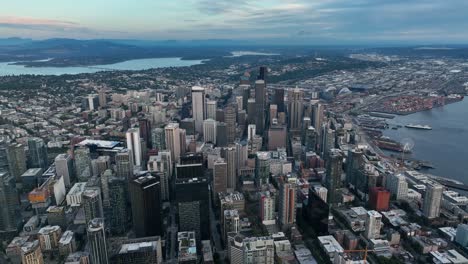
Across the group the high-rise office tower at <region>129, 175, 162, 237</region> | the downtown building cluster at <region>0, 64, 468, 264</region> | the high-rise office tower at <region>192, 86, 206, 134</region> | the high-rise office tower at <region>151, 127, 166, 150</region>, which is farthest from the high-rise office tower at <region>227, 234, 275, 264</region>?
the high-rise office tower at <region>192, 86, 206, 134</region>

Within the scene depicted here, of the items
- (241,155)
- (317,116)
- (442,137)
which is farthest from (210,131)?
(442,137)

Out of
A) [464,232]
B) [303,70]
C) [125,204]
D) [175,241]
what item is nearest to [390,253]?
[464,232]

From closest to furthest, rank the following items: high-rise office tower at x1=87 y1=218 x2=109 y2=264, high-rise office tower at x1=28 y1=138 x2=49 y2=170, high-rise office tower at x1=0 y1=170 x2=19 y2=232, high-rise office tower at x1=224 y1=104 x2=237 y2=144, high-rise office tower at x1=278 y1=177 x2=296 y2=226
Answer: high-rise office tower at x1=87 y1=218 x2=109 y2=264 → high-rise office tower at x1=0 y1=170 x2=19 y2=232 → high-rise office tower at x1=278 y1=177 x2=296 y2=226 → high-rise office tower at x1=28 y1=138 x2=49 y2=170 → high-rise office tower at x1=224 y1=104 x2=237 y2=144

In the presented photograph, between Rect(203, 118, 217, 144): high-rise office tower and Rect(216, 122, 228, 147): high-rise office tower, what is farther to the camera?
Rect(203, 118, 217, 144): high-rise office tower

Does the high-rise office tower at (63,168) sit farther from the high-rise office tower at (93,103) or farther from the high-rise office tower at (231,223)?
the high-rise office tower at (93,103)

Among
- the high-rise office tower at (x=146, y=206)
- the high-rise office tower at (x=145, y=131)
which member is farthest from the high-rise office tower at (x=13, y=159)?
the high-rise office tower at (x=146, y=206)

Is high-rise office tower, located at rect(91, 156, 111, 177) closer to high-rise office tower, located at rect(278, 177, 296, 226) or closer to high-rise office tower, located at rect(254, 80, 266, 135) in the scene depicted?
high-rise office tower, located at rect(278, 177, 296, 226)

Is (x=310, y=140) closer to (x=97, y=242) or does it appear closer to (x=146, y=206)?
(x=146, y=206)
